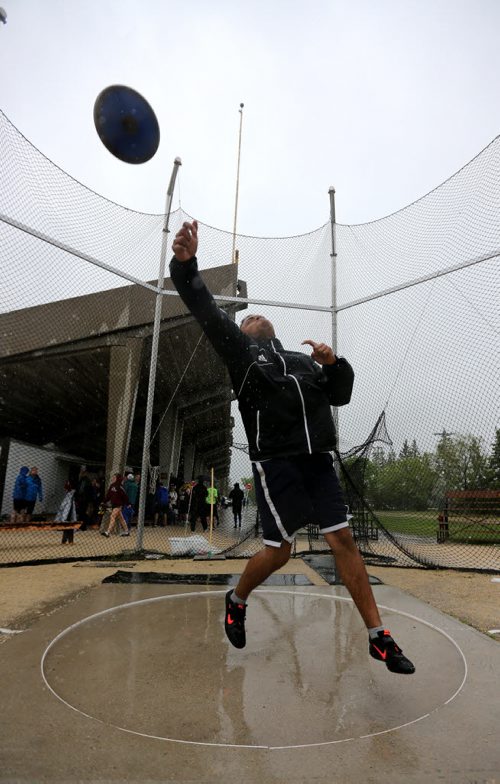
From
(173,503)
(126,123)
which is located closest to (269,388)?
(126,123)

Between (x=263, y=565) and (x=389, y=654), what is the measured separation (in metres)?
0.69

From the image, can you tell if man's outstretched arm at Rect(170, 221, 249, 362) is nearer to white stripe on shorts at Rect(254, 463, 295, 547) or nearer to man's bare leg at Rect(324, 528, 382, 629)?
white stripe on shorts at Rect(254, 463, 295, 547)

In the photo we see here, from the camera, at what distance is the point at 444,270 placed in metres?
5.21

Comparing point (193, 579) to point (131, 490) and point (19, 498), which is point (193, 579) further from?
point (131, 490)

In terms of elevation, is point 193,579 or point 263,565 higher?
point 263,565

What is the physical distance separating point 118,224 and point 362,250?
3395 mm

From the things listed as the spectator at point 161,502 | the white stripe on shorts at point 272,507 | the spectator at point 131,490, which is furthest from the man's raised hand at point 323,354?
the spectator at point 161,502

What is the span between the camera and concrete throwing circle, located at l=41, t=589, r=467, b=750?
1.60 meters

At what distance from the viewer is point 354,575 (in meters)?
2.14

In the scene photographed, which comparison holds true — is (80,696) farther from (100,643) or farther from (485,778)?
(485,778)

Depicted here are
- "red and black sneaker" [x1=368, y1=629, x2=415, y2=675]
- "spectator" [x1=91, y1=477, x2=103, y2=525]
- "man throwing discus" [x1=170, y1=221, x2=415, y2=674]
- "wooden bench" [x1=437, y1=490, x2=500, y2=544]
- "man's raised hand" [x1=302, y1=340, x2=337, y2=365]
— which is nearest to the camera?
"red and black sneaker" [x1=368, y1=629, x2=415, y2=675]

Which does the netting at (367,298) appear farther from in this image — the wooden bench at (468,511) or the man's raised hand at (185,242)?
the man's raised hand at (185,242)

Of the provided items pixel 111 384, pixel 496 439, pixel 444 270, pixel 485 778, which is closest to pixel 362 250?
pixel 444 270

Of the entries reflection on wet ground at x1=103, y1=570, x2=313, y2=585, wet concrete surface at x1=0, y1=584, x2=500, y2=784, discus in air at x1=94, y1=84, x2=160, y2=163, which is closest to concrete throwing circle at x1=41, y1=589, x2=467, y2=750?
wet concrete surface at x1=0, y1=584, x2=500, y2=784
